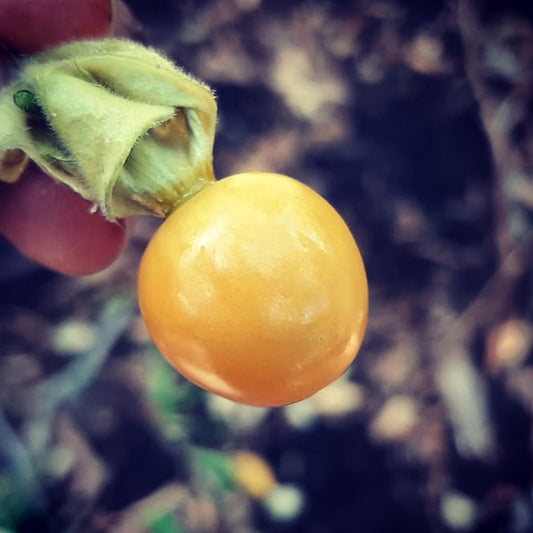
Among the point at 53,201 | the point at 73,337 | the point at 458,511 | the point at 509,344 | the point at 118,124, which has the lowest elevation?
the point at 458,511

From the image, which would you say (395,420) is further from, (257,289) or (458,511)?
(257,289)

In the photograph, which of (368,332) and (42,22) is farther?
(368,332)

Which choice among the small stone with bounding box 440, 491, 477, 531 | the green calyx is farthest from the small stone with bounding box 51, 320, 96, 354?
the small stone with bounding box 440, 491, 477, 531

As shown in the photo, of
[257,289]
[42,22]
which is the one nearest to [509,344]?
[257,289]

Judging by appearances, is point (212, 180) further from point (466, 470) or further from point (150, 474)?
point (466, 470)

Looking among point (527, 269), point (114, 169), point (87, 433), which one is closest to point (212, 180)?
point (114, 169)

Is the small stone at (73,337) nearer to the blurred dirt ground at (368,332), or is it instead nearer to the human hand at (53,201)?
the blurred dirt ground at (368,332)
